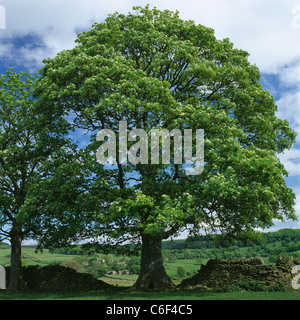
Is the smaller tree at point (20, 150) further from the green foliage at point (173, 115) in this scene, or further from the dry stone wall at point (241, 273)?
the dry stone wall at point (241, 273)

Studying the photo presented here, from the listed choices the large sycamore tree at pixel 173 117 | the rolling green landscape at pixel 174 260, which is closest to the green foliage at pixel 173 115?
the large sycamore tree at pixel 173 117

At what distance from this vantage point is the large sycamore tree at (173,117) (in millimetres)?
18922

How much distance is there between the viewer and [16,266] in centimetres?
2873

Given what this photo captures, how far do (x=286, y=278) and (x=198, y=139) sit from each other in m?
12.0

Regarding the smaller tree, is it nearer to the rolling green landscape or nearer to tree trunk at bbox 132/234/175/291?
the rolling green landscape

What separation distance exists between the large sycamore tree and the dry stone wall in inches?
93.1

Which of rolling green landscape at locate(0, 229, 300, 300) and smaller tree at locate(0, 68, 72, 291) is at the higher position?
smaller tree at locate(0, 68, 72, 291)

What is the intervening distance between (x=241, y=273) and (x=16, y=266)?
19.7 metres

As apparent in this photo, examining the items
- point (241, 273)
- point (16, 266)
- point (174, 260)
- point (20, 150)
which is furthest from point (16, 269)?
point (174, 260)

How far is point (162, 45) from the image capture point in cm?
2395

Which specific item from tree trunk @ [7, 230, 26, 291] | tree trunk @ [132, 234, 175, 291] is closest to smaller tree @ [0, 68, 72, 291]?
tree trunk @ [7, 230, 26, 291]

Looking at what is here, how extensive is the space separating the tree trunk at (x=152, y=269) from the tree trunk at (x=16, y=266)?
11189mm

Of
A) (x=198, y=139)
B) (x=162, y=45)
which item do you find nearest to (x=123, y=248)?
(x=198, y=139)

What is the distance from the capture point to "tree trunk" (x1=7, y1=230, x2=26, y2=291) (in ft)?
93.0
